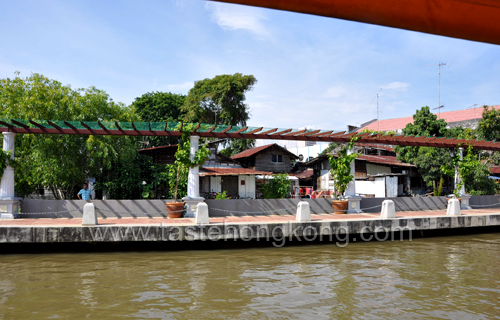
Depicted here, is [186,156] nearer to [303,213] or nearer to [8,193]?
[303,213]

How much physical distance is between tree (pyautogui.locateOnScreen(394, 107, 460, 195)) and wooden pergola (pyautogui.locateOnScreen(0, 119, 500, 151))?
33.6 ft

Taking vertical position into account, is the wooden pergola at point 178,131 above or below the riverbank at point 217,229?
above

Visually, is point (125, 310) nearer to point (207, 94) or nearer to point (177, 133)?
point (177, 133)

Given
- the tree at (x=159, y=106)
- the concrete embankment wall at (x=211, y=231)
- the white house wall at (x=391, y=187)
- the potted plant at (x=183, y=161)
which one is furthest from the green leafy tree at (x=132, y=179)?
the tree at (x=159, y=106)

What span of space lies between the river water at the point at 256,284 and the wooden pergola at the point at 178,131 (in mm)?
4443

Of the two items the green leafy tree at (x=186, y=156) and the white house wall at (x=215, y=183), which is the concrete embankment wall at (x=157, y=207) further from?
the white house wall at (x=215, y=183)

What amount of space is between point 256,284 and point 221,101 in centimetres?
3002

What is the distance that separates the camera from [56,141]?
16953 mm

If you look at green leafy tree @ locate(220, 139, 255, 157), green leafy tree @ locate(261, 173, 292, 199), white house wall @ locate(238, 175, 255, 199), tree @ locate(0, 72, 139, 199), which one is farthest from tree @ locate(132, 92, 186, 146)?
green leafy tree @ locate(261, 173, 292, 199)

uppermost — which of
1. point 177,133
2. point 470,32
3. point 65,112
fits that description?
point 65,112

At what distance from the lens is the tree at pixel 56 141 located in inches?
661

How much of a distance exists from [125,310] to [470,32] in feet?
21.6

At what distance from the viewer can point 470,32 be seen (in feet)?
4.81

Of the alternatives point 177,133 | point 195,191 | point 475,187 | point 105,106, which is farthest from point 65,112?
point 475,187
